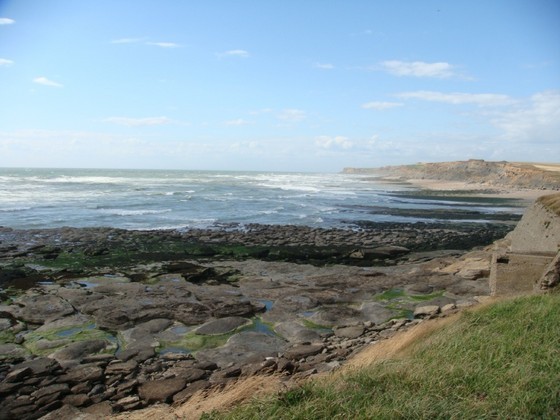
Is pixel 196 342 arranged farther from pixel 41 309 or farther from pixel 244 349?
pixel 41 309

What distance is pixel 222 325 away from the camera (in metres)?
10.2

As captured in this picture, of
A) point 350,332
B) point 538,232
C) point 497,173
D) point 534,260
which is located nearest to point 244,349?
point 350,332

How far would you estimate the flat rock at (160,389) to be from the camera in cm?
680

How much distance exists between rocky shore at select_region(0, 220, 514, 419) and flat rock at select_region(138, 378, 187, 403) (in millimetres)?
25

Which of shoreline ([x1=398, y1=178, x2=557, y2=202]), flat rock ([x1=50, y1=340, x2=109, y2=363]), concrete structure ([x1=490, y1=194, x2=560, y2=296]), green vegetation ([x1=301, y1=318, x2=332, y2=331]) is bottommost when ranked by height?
flat rock ([x1=50, y1=340, x2=109, y2=363])

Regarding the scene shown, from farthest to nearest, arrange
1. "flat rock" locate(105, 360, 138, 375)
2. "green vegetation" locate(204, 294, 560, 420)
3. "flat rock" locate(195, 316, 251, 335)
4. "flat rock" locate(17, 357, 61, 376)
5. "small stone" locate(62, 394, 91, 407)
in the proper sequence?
1. "flat rock" locate(195, 316, 251, 335)
2. "flat rock" locate(105, 360, 138, 375)
3. "flat rock" locate(17, 357, 61, 376)
4. "small stone" locate(62, 394, 91, 407)
5. "green vegetation" locate(204, 294, 560, 420)

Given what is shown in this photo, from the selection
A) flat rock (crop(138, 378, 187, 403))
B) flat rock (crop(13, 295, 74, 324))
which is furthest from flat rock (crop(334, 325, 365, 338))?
flat rock (crop(13, 295, 74, 324))

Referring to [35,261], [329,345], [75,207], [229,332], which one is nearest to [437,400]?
[329,345]

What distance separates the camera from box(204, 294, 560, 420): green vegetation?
4.50m

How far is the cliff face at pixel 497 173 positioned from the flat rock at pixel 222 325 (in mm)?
63224

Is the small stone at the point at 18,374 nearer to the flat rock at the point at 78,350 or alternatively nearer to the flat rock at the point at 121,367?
the flat rock at the point at 78,350

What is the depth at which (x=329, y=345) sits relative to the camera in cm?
905

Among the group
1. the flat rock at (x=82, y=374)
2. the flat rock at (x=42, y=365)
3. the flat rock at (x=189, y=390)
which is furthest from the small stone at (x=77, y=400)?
the flat rock at (x=189, y=390)

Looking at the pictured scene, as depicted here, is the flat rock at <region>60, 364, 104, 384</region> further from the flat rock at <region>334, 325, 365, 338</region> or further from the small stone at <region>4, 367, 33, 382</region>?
the flat rock at <region>334, 325, 365, 338</region>
